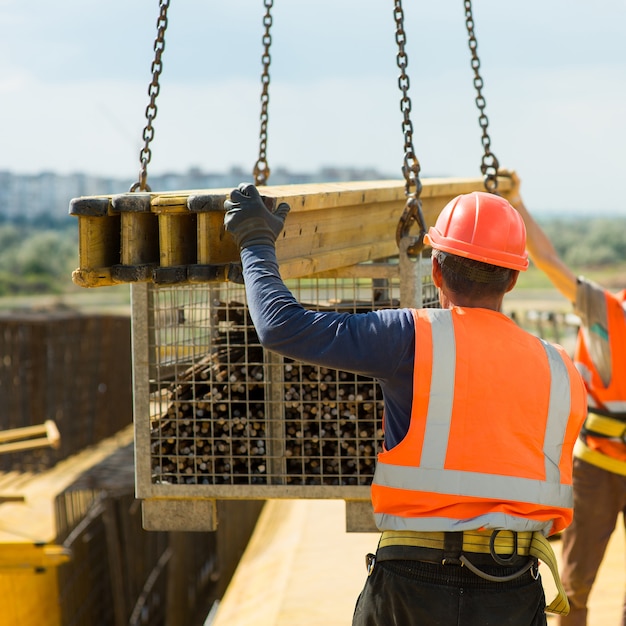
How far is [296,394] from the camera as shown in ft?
14.5

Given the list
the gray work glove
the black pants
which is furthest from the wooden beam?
the black pants

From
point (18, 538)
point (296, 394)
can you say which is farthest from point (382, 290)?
point (18, 538)

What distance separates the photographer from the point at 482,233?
3.20 m

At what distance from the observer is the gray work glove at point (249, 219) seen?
3256mm

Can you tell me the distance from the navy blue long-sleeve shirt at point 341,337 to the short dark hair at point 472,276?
24 cm

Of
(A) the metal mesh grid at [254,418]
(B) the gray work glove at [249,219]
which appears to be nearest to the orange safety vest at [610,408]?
(A) the metal mesh grid at [254,418]

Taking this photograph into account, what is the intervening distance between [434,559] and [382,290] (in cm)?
190

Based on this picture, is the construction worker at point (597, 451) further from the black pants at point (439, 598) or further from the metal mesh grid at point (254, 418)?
the black pants at point (439, 598)

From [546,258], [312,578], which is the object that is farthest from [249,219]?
[312,578]

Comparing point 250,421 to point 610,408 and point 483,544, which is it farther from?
point 610,408

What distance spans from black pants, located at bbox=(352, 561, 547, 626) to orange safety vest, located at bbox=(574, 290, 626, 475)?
2.45 meters

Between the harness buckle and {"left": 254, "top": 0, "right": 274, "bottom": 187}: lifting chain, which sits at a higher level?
{"left": 254, "top": 0, "right": 274, "bottom": 187}: lifting chain

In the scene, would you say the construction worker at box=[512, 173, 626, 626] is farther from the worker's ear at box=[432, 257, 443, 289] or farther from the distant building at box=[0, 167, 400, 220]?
the distant building at box=[0, 167, 400, 220]

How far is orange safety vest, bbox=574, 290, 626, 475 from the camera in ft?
17.9
